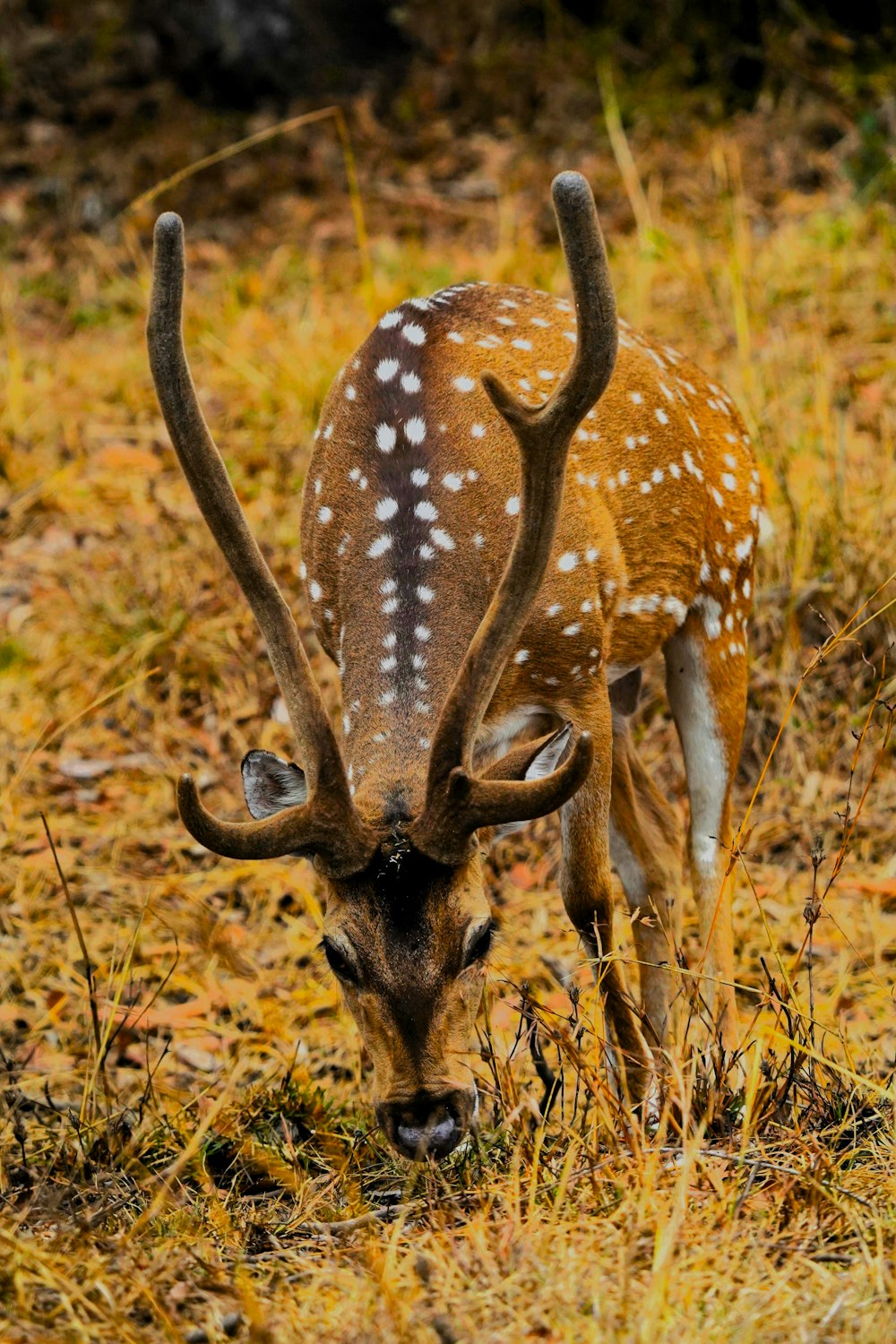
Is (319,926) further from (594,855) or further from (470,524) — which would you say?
(470,524)

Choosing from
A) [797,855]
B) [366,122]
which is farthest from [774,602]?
[366,122]

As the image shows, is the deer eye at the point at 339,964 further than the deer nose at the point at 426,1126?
→ Yes

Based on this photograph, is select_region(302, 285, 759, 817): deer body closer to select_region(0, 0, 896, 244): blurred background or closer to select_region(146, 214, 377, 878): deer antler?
select_region(146, 214, 377, 878): deer antler

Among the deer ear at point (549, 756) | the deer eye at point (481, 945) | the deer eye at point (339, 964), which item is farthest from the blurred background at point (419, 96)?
the deer eye at point (339, 964)

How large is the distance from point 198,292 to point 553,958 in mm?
6446

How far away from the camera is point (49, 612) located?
24.8 feet

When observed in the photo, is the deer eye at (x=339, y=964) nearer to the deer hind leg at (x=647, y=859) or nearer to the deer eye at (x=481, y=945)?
the deer eye at (x=481, y=945)

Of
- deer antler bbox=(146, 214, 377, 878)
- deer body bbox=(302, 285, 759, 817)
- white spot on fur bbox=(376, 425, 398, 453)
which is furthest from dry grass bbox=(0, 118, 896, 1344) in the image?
white spot on fur bbox=(376, 425, 398, 453)

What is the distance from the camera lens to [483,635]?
12.8 ft

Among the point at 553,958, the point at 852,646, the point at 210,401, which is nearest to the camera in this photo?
the point at 553,958

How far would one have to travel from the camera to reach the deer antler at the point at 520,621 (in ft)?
12.1

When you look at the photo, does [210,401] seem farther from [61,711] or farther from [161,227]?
[161,227]

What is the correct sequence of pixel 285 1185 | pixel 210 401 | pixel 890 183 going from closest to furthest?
1. pixel 285 1185
2. pixel 210 401
3. pixel 890 183

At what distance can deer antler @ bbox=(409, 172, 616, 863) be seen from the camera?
3.70 meters
